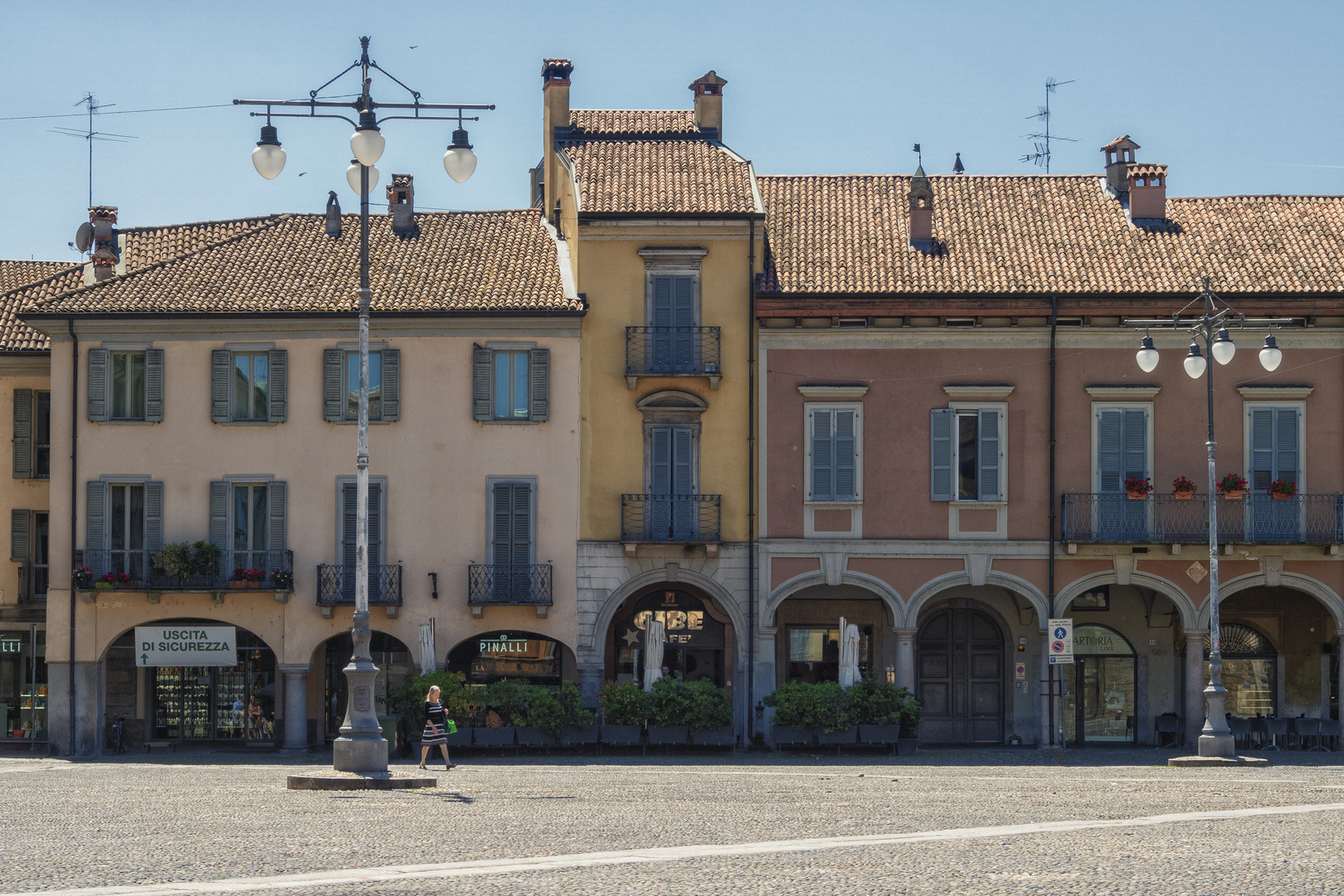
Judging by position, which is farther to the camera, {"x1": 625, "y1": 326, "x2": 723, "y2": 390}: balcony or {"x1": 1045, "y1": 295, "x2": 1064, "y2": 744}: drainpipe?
{"x1": 625, "y1": 326, "x2": 723, "y2": 390}: balcony

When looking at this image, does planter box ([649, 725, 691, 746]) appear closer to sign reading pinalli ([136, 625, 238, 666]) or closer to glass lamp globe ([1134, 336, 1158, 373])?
sign reading pinalli ([136, 625, 238, 666])

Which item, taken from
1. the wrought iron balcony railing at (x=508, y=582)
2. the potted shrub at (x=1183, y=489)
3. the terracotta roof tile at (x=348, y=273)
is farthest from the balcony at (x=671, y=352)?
the potted shrub at (x=1183, y=489)

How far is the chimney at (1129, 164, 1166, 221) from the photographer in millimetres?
37312

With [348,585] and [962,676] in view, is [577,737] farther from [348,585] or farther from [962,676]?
[962,676]

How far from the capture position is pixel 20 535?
122 ft

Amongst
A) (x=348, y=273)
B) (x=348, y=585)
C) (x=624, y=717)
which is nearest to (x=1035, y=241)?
(x=624, y=717)

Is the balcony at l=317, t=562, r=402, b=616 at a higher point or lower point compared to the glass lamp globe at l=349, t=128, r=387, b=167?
lower

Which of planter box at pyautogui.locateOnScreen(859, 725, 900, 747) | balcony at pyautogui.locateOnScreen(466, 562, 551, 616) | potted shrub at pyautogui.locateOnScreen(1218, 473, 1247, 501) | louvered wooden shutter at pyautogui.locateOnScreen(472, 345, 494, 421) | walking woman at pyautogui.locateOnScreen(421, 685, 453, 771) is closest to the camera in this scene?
walking woman at pyautogui.locateOnScreen(421, 685, 453, 771)

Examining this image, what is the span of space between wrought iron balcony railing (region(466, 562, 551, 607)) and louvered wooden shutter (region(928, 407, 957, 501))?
7.69m

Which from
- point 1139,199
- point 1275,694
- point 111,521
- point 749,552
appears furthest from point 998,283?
point 111,521

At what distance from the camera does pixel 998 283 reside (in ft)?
114

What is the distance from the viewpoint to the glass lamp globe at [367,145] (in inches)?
→ 840

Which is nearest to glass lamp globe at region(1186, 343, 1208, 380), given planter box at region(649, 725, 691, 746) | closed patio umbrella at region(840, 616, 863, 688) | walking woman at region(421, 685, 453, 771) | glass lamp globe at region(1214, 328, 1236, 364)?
glass lamp globe at region(1214, 328, 1236, 364)

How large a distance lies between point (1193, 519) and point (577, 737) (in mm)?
12579
